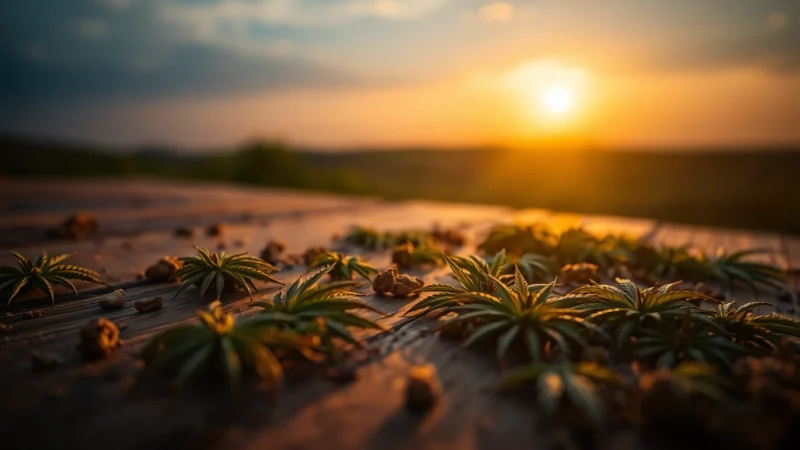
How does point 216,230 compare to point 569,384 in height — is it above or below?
above

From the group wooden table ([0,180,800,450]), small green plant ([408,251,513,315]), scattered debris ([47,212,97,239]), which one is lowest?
wooden table ([0,180,800,450])

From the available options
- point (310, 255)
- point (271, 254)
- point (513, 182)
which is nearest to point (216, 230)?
point (271, 254)

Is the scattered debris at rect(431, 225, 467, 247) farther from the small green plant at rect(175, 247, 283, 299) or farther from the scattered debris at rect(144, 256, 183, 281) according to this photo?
the scattered debris at rect(144, 256, 183, 281)

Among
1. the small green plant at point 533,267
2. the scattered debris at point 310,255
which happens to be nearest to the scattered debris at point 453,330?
the small green plant at point 533,267

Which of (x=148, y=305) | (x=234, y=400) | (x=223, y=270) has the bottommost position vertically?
(x=234, y=400)

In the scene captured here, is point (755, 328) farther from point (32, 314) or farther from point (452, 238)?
point (32, 314)

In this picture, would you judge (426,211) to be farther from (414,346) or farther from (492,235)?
(414,346)

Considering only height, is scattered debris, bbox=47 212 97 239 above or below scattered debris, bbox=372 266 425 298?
above

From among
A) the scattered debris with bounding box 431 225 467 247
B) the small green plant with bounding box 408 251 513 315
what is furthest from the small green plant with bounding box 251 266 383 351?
the scattered debris with bounding box 431 225 467 247
